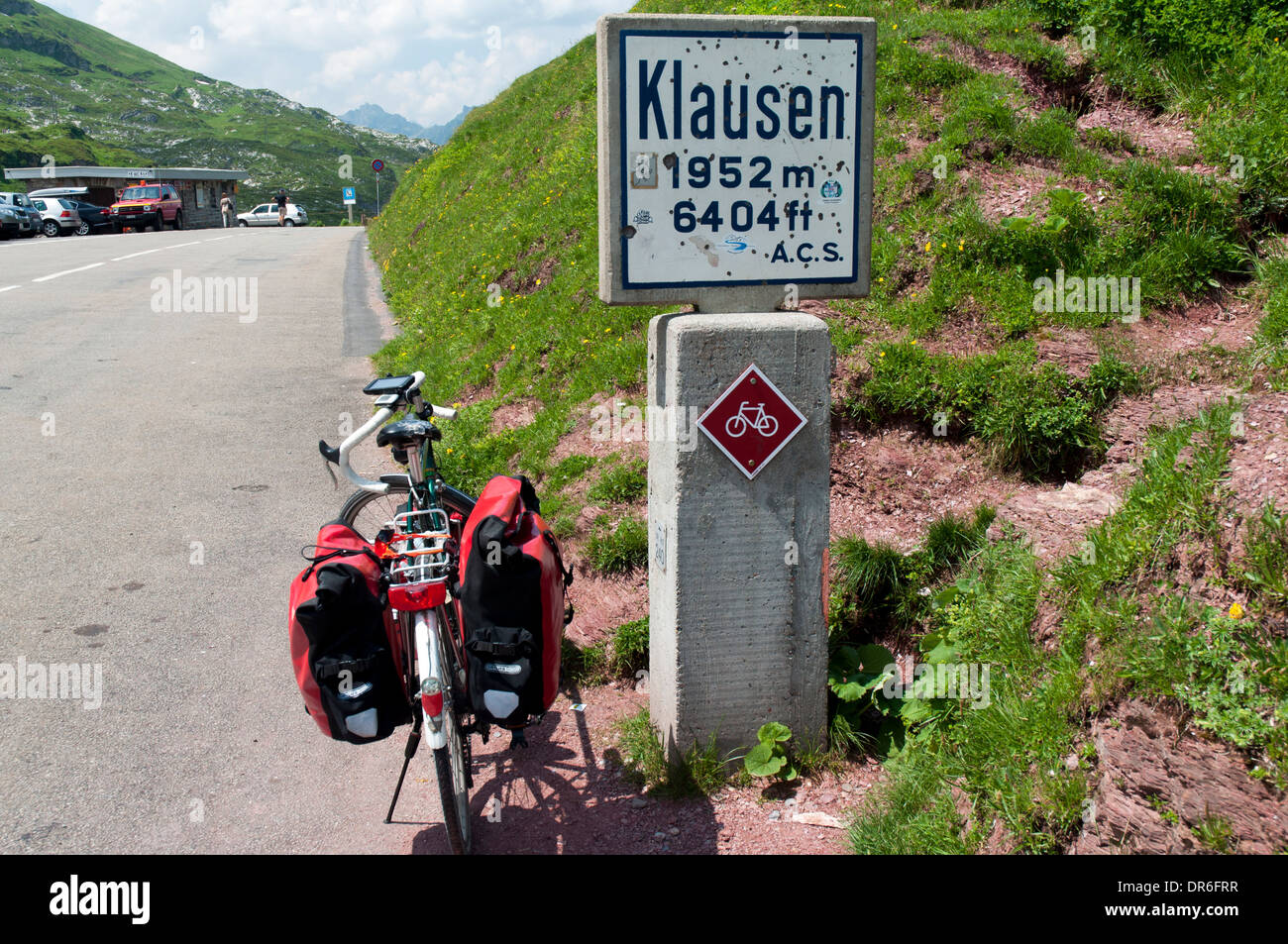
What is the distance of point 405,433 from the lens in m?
3.75

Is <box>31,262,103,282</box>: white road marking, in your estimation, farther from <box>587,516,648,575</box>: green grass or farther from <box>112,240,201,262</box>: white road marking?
<box>587,516,648,575</box>: green grass

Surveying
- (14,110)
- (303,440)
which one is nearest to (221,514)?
(303,440)

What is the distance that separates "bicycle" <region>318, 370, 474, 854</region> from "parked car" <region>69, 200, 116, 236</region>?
148ft

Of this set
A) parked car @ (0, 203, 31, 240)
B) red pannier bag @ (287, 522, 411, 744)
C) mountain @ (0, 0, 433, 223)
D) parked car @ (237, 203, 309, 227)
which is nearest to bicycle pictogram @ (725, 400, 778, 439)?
red pannier bag @ (287, 522, 411, 744)

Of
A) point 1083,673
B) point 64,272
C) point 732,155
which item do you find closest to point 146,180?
point 64,272

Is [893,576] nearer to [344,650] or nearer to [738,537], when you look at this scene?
[738,537]

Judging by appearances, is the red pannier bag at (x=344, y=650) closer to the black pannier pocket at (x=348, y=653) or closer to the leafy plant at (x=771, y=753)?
the black pannier pocket at (x=348, y=653)

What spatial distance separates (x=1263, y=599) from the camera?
9.50ft

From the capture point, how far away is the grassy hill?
Result: 307 centimetres

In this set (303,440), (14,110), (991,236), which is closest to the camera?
(991,236)

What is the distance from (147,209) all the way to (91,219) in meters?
3.36

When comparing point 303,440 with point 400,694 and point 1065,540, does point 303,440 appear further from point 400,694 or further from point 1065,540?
point 1065,540

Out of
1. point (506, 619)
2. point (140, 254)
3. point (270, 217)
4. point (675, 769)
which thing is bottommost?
point (675, 769)

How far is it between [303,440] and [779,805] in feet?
20.9
